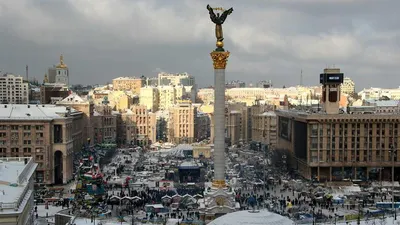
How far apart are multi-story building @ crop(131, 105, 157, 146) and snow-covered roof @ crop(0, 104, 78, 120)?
55863mm

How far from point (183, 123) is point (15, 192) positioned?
100913 millimetres

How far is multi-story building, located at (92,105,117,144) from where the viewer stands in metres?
116

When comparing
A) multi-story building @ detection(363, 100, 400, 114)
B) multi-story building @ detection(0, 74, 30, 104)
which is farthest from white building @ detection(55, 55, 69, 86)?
multi-story building @ detection(363, 100, 400, 114)

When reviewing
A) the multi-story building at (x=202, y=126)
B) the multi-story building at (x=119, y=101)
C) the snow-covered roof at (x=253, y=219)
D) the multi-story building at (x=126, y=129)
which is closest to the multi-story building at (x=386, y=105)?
the multi-story building at (x=202, y=126)

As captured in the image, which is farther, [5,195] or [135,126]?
[135,126]

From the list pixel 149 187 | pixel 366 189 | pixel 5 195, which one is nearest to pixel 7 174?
pixel 5 195

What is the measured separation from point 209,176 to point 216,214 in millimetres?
24817

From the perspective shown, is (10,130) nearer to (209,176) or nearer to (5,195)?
(209,176)

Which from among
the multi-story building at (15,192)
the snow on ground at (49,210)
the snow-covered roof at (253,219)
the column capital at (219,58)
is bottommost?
the snow on ground at (49,210)

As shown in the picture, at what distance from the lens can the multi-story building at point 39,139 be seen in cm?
6712

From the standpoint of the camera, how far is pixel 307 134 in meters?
74.1

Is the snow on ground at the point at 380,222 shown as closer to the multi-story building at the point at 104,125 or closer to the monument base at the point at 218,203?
the monument base at the point at 218,203

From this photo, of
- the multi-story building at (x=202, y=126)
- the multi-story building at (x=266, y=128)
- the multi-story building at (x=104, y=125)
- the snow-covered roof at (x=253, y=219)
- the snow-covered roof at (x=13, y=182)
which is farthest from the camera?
the multi-story building at (x=202, y=126)

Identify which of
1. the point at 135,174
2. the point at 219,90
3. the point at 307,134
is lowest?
the point at 135,174
